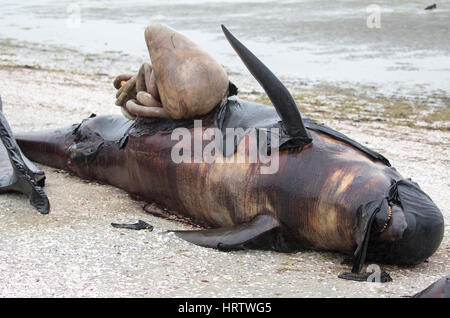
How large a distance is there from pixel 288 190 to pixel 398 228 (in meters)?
0.75

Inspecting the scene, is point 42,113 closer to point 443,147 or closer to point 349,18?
point 443,147

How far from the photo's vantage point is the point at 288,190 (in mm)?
4258

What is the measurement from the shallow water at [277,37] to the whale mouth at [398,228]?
8105mm

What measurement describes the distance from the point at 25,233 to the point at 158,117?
133 centimetres

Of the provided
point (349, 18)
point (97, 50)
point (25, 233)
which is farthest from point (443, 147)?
point (349, 18)

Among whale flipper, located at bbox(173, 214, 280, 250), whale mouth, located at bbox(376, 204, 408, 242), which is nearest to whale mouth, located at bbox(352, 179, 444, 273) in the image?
whale mouth, located at bbox(376, 204, 408, 242)

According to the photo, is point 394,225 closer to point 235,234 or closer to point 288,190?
point 288,190

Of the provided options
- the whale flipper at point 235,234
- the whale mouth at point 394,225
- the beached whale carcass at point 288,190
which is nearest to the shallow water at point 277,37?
the beached whale carcass at point 288,190

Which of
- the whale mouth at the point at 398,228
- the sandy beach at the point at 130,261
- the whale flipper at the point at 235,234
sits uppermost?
the whale mouth at the point at 398,228

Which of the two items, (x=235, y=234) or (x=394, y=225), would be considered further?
(x=235, y=234)

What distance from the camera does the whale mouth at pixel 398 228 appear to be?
12.8ft

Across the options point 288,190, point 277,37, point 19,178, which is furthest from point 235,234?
point 277,37

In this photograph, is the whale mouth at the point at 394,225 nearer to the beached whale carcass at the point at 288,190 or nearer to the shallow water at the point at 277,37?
the beached whale carcass at the point at 288,190

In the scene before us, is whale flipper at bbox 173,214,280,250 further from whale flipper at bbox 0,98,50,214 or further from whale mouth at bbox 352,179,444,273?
whale flipper at bbox 0,98,50,214
